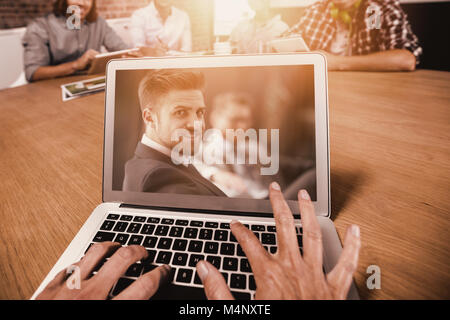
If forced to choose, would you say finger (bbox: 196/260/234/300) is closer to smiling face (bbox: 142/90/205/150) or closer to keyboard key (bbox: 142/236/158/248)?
keyboard key (bbox: 142/236/158/248)

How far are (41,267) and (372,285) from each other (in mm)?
498

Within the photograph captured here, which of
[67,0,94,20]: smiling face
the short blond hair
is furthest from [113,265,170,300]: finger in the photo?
[67,0,94,20]: smiling face

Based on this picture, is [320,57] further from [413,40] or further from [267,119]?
[413,40]

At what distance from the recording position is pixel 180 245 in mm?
407

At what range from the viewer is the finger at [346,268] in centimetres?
32

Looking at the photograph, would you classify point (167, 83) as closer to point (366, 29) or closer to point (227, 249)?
point (227, 249)

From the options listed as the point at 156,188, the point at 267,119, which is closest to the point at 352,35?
the point at 267,119

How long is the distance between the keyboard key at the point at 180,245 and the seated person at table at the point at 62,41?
1.65 meters

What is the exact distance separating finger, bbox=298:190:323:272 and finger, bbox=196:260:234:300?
0.12 meters

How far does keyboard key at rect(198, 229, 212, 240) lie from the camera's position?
420 mm

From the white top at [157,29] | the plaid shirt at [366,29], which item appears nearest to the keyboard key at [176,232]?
the plaid shirt at [366,29]

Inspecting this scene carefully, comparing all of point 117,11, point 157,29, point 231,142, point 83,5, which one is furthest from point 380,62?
point 117,11

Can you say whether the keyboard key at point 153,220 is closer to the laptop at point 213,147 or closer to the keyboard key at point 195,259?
the laptop at point 213,147

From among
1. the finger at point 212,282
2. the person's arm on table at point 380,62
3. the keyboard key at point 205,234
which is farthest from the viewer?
the person's arm on table at point 380,62
